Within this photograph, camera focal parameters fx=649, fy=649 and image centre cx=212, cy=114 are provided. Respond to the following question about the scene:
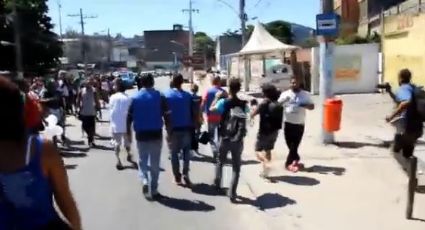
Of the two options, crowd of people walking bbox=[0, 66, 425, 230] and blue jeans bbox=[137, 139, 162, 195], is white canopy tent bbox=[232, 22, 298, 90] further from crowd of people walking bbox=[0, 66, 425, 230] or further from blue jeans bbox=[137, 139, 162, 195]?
blue jeans bbox=[137, 139, 162, 195]

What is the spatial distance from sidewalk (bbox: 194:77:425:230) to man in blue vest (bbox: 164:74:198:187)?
3.52 ft

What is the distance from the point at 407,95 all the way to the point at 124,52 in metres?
167

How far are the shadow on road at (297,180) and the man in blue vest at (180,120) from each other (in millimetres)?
1374

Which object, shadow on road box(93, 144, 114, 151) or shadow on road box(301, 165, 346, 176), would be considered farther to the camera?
shadow on road box(93, 144, 114, 151)

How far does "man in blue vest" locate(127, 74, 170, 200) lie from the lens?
29.1 ft

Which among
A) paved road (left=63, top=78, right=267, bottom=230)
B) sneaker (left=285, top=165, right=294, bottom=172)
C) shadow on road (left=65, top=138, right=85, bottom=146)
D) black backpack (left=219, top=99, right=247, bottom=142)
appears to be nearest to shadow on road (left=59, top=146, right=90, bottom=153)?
shadow on road (left=65, top=138, right=85, bottom=146)

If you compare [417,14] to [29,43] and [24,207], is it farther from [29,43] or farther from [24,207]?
[29,43]

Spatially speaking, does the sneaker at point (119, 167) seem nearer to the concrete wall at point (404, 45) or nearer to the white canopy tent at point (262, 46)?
the concrete wall at point (404, 45)

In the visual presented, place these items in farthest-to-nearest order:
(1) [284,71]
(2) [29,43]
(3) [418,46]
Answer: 1. (2) [29,43]
2. (1) [284,71]
3. (3) [418,46]

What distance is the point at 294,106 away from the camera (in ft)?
35.0

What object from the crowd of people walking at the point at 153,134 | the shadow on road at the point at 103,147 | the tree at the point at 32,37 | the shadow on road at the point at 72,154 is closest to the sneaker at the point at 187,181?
the crowd of people walking at the point at 153,134

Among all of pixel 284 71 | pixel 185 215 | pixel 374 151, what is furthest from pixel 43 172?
pixel 284 71

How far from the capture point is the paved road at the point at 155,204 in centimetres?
771

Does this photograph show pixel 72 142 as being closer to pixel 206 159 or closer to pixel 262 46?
pixel 206 159
